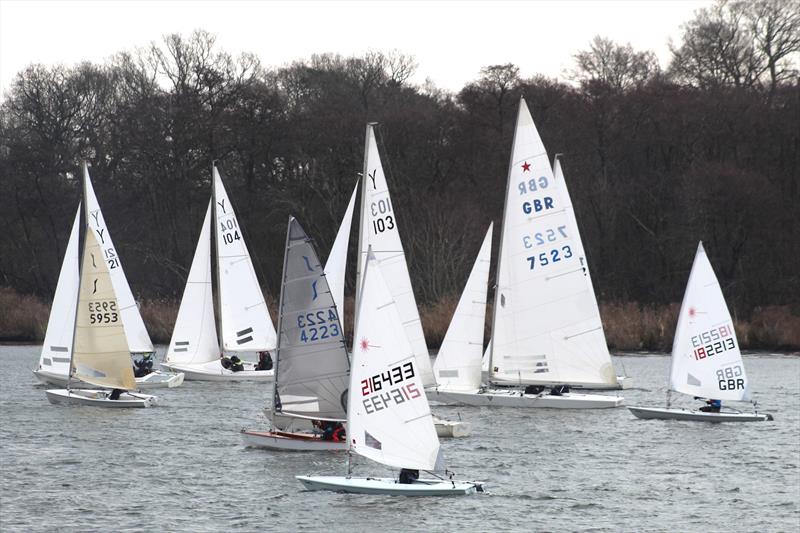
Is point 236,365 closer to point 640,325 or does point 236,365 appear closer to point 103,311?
point 103,311

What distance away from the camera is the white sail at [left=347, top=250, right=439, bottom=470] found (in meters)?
21.9

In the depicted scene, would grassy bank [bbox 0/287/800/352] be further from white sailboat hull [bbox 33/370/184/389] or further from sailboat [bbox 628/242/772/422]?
sailboat [bbox 628/242/772/422]

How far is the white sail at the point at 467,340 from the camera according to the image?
33031mm

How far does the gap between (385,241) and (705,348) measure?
8.12 m

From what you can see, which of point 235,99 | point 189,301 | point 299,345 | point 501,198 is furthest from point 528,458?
point 235,99

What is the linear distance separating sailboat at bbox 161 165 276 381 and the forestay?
54.2 feet

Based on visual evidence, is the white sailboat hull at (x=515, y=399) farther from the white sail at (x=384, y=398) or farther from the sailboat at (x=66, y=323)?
the white sail at (x=384, y=398)

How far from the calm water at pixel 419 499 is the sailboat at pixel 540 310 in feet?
2.24

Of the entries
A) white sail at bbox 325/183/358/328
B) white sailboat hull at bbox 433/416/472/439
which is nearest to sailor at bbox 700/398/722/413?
white sailboat hull at bbox 433/416/472/439

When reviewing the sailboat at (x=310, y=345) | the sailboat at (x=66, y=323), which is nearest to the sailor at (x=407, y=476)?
the sailboat at (x=310, y=345)

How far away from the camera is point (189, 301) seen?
43.1m

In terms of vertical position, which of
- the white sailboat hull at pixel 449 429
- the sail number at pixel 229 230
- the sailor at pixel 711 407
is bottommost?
the white sailboat hull at pixel 449 429

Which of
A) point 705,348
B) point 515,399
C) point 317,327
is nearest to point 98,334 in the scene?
point 317,327

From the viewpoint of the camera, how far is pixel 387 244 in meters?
30.0
